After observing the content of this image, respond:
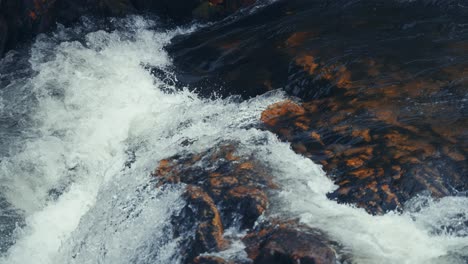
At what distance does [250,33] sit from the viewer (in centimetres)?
841

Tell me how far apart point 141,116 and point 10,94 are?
1.90 m

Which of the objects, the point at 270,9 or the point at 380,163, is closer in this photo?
the point at 380,163

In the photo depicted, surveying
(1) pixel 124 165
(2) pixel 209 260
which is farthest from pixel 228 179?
(1) pixel 124 165

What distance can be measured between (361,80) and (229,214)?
277 centimetres

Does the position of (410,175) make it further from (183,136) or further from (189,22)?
(189,22)

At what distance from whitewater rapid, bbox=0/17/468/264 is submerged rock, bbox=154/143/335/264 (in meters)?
0.12

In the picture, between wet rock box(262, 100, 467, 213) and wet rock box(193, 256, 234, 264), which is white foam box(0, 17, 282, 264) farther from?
wet rock box(262, 100, 467, 213)

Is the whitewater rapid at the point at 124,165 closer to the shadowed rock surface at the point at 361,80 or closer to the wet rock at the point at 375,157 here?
the wet rock at the point at 375,157

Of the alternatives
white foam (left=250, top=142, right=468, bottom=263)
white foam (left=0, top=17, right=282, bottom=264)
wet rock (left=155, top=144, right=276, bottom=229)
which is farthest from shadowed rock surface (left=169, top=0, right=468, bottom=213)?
wet rock (left=155, top=144, right=276, bottom=229)

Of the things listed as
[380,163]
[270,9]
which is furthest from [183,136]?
[270,9]

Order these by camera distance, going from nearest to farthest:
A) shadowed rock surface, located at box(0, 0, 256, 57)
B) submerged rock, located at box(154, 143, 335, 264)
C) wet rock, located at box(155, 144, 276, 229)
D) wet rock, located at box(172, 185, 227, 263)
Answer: submerged rock, located at box(154, 143, 335, 264), wet rock, located at box(172, 185, 227, 263), wet rock, located at box(155, 144, 276, 229), shadowed rock surface, located at box(0, 0, 256, 57)

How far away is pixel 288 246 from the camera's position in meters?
3.72

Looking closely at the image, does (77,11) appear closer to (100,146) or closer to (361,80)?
(100,146)

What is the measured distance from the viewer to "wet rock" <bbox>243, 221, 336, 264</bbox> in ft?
11.9
